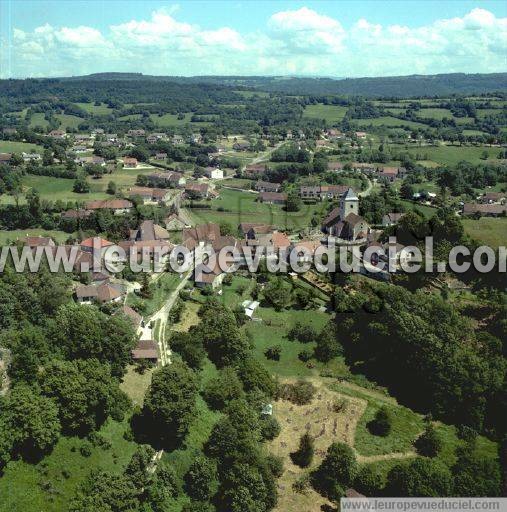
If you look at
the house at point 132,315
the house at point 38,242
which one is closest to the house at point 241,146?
the house at point 38,242

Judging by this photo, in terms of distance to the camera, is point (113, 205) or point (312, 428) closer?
point (312, 428)

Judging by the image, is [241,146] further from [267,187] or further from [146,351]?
[146,351]

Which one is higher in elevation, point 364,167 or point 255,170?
point 364,167

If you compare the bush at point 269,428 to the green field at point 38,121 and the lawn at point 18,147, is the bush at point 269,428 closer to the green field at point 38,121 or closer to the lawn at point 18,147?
the lawn at point 18,147

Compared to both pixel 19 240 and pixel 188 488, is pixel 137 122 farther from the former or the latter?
pixel 188 488

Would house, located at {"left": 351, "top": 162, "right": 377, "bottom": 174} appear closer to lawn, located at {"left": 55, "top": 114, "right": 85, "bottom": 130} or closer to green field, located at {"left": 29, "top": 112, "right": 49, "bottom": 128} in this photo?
lawn, located at {"left": 55, "top": 114, "right": 85, "bottom": 130}

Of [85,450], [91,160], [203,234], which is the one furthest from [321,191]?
[85,450]
